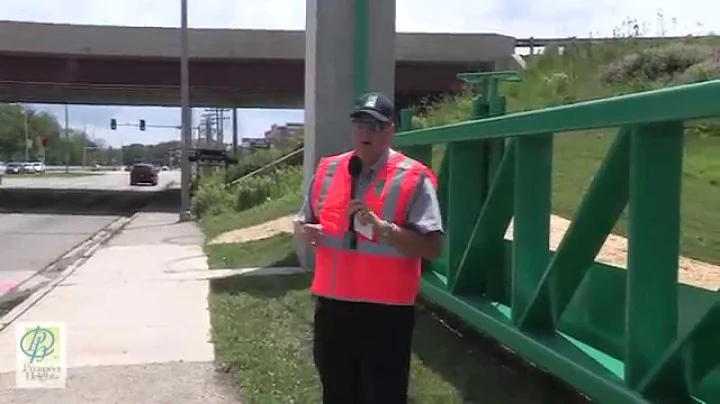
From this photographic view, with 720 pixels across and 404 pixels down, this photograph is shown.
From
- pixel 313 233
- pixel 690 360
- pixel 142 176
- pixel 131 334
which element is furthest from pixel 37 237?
pixel 142 176

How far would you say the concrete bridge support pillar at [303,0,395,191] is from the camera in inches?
499

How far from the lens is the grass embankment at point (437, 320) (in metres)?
6.41

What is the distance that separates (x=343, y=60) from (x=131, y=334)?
201 inches

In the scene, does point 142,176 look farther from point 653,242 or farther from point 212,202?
point 653,242

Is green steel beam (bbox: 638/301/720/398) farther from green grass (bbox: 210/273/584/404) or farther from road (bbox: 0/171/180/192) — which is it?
road (bbox: 0/171/180/192)

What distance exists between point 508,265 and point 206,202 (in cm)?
2225

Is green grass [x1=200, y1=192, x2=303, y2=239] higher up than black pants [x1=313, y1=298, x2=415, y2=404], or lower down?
lower down

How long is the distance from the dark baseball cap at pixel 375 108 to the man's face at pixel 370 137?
0.7 inches

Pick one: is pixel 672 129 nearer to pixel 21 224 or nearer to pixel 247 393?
pixel 247 393

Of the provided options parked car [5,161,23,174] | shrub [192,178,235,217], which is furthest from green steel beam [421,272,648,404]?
parked car [5,161,23,174]

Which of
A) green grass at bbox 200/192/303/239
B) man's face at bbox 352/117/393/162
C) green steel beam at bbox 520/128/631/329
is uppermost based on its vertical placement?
man's face at bbox 352/117/393/162

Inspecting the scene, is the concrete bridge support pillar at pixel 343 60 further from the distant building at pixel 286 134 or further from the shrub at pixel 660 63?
the distant building at pixel 286 134

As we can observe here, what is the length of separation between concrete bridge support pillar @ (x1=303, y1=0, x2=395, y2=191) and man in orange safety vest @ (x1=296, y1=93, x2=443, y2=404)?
8545 mm

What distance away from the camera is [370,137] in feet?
13.3
